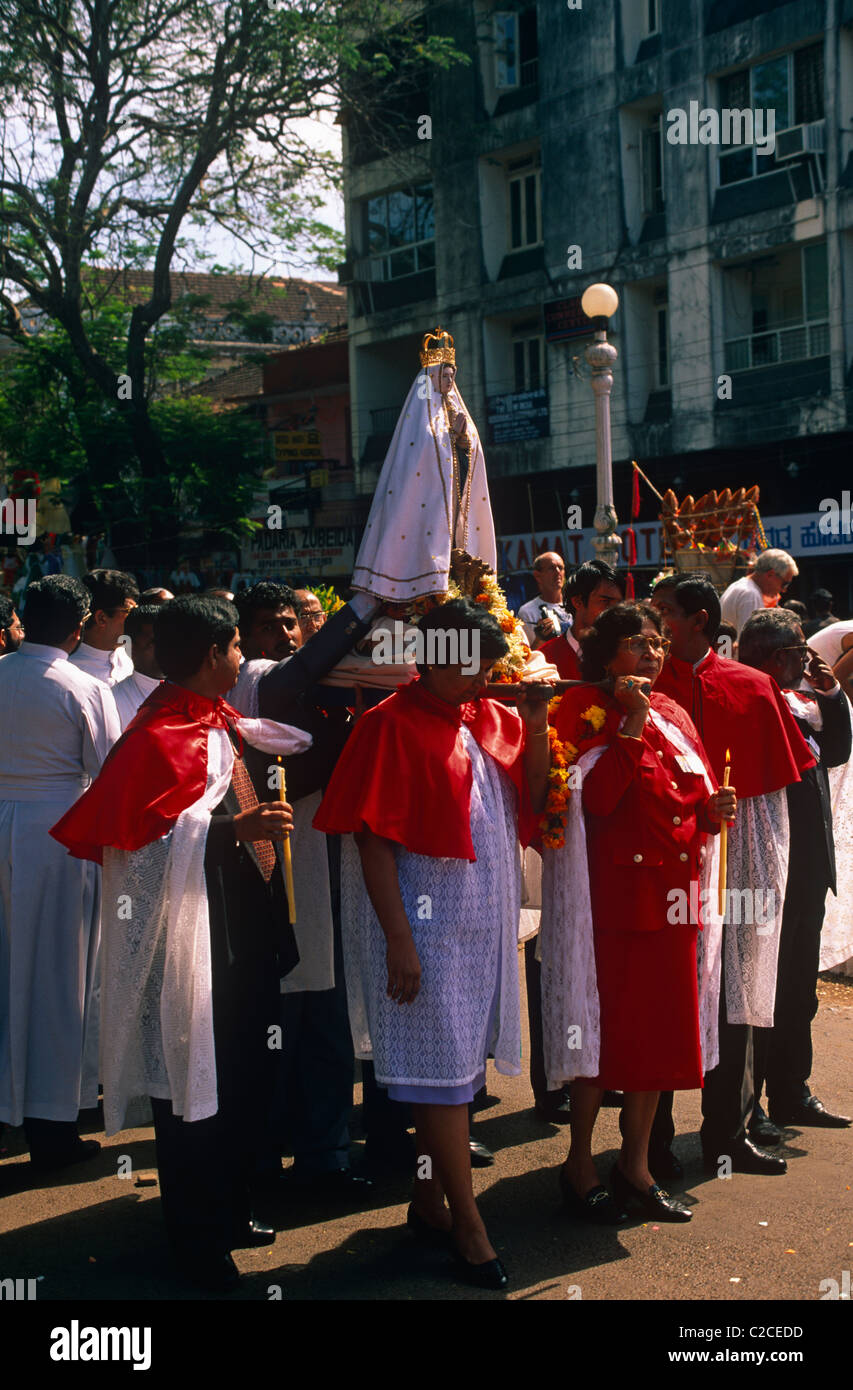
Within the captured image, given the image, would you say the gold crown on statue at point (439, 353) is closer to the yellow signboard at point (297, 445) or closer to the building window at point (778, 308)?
the building window at point (778, 308)

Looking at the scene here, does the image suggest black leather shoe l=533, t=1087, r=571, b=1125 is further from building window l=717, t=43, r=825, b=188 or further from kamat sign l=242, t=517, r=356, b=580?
kamat sign l=242, t=517, r=356, b=580

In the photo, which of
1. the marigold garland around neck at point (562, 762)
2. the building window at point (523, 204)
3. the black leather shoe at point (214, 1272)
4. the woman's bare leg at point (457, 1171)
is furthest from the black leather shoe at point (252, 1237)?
the building window at point (523, 204)

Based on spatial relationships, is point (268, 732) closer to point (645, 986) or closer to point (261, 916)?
point (261, 916)

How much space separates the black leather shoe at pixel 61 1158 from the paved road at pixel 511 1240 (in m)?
0.06

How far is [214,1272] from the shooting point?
13.4 feet

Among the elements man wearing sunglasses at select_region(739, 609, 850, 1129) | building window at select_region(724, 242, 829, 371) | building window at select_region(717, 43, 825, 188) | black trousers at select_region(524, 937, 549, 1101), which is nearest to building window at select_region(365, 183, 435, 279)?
building window at select_region(717, 43, 825, 188)

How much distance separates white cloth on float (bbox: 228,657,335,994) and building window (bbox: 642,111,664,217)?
64.8 ft

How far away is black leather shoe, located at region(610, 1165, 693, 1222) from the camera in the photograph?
4516mm

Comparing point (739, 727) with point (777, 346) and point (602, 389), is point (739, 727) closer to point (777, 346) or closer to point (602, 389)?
point (602, 389)

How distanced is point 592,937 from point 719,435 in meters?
17.9

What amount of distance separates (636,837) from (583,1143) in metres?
1.04

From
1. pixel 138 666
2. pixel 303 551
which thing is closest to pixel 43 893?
pixel 138 666

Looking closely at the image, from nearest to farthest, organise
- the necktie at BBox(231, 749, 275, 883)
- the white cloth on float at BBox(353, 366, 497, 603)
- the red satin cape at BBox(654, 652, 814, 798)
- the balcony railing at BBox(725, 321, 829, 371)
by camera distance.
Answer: the necktie at BBox(231, 749, 275, 883) → the white cloth on float at BBox(353, 366, 497, 603) → the red satin cape at BBox(654, 652, 814, 798) → the balcony railing at BBox(725, 321, 829, 371)

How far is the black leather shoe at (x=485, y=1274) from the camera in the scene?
401 centimetres
